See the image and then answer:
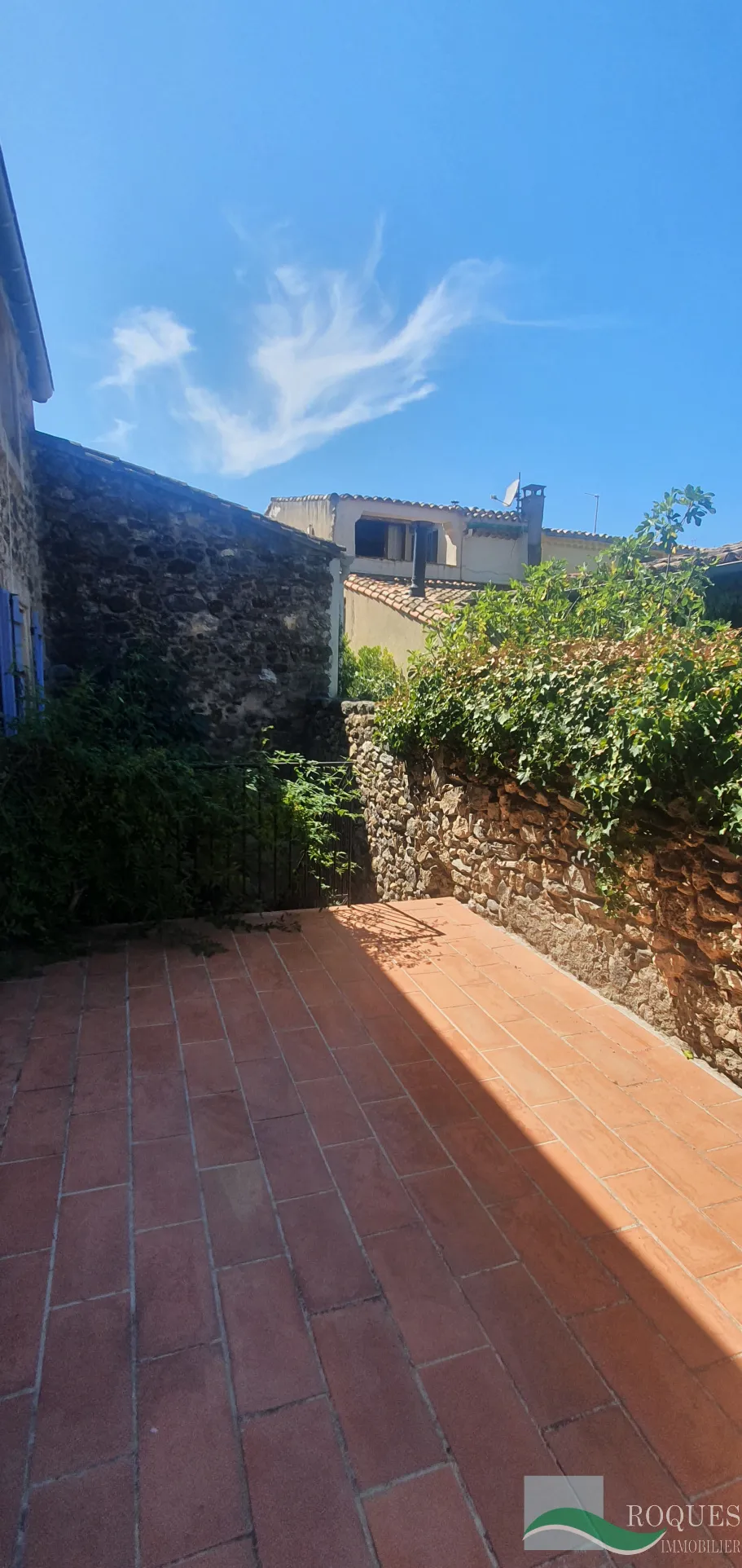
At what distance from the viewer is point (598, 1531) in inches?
54.0

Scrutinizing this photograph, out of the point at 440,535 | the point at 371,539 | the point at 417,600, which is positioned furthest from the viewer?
the point at 440,535

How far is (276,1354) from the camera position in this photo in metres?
1.68

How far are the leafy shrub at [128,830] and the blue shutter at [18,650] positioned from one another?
320 millimetres

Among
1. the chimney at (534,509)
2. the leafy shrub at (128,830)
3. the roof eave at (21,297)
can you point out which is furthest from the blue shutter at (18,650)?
the chimney at (534,509)

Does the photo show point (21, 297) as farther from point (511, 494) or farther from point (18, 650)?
point (511, 494)

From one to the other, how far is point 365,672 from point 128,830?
646cm

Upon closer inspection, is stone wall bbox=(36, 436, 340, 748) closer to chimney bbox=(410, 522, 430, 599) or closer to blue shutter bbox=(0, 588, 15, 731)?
blue shutter bbox=(0, 588, 15, 731)

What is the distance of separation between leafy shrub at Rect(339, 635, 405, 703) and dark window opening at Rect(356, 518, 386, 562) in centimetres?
964

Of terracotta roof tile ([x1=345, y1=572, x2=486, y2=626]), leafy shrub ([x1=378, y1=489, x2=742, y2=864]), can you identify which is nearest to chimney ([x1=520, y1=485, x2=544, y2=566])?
terracotta roof tile ([x1=345, y1=572, x2=486, y2=626])

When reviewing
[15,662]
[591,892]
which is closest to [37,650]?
[15,662]

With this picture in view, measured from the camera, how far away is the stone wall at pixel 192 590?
7.76 metres

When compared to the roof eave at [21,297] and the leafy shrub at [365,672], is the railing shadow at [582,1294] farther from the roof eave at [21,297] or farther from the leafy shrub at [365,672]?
the leafy shrub at [365,672]

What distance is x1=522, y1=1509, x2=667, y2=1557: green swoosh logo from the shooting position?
4.46 feet

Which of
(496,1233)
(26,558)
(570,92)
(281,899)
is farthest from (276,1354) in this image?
(570,92)
